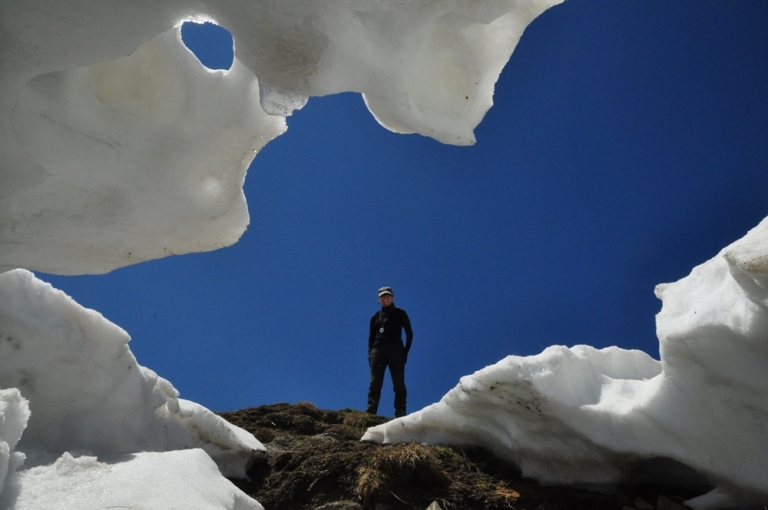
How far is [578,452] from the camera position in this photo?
3400 millimetres

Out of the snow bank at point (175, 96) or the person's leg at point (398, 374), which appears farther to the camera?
the person's leg at point (398, 374)

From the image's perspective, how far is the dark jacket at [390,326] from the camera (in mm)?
8273

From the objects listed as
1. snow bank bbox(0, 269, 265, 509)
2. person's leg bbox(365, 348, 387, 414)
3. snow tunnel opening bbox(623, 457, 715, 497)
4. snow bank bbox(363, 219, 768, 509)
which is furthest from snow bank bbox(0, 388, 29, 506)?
person's leg bbox(365, 348, 387, 414)

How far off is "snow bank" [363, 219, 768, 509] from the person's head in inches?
172

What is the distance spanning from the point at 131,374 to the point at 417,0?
3265 mm

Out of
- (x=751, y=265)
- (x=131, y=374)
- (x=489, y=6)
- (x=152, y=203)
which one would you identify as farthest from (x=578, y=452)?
(x=152, y=203)

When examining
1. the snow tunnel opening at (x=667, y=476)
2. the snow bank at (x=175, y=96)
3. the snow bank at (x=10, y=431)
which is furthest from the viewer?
the snow tunnel opening at (x=667, y=476)

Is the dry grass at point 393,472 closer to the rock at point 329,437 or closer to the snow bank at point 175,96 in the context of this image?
the rock at point 329,437

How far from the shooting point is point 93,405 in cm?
331

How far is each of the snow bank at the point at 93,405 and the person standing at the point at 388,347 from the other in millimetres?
4187

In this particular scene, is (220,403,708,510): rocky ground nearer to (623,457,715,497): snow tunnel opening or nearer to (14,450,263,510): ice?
Answer: (623,457,715,497): snow tunnel opening

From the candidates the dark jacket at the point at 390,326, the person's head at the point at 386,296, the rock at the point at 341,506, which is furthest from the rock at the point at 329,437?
the person's head at the point at 386,296

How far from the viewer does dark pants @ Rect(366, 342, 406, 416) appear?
7.90m

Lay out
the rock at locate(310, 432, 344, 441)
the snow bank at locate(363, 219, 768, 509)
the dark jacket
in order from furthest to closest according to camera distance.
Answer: the dark jacket → the rock at locate(310, 432, 344, 441) → the snow bank at locate(363, 219, 768, 509)
